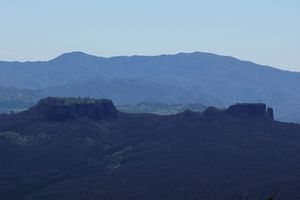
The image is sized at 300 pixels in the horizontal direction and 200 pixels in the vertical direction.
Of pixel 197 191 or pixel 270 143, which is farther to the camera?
pixel 270 143

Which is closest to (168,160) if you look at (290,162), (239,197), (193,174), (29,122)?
(193,174)

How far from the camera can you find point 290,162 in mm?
159625

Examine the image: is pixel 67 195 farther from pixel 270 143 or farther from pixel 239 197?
pixel 270 143

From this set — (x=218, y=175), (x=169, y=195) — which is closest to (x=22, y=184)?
(x=169, y=195)

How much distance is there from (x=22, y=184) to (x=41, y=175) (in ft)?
33.6

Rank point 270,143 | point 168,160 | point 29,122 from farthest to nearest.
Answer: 1. point 29,122
2. point 270,143
3. point 168,160

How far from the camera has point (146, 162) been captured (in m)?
158

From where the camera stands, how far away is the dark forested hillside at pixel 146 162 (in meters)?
129

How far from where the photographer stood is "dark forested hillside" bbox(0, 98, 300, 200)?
129m

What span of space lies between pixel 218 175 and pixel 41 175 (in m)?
36.8

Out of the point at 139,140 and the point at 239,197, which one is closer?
the point at 239,197

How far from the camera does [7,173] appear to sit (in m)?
150

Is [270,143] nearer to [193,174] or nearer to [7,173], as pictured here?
[193,174]

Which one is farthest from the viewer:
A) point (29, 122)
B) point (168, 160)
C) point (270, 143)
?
point (29, 122)
